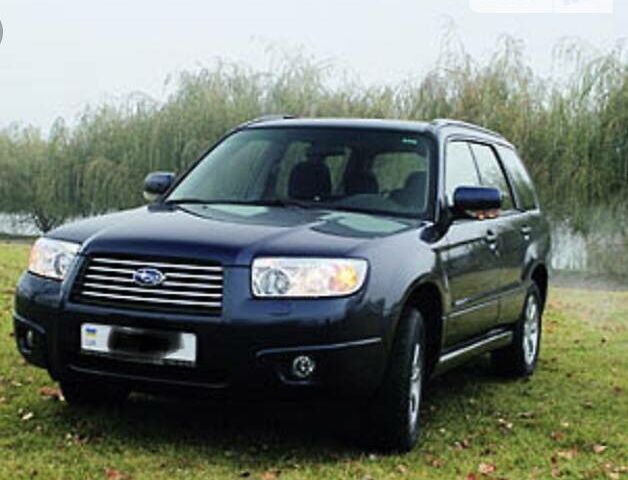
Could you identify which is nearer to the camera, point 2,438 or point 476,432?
point 2,438

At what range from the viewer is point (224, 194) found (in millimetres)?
5918

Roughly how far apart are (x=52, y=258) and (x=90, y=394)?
3.26 ft

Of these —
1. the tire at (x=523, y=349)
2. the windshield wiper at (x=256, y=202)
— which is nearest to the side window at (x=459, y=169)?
the windshield wiper at (x=256, y=202)

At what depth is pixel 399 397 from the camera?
4898 millimetres

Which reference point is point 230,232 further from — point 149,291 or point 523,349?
point 523,349

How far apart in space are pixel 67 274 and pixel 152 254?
0.47m

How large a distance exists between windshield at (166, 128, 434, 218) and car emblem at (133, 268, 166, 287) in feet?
3.91

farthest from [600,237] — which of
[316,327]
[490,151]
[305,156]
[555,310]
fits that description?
[316,327]

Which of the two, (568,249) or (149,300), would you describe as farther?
(568,249)

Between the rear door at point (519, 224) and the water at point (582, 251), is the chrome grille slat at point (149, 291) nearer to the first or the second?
the rear door at point (519, 224)

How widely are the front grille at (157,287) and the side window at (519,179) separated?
3597 mm

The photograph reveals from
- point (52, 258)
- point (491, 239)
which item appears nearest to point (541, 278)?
point (491, 239)

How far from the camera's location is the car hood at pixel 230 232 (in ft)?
15.2

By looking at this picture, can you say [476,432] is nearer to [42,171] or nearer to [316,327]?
[316,327]
